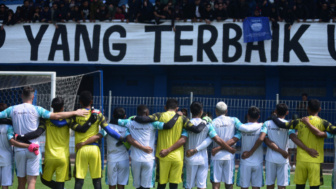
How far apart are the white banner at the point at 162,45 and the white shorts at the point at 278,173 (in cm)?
787

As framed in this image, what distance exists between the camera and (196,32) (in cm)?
1603

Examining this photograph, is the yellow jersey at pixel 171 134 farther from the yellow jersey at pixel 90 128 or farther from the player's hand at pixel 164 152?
the yellow jersey at pixel 90 128

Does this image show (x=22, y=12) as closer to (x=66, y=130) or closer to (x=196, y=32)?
(x=196, y=32)

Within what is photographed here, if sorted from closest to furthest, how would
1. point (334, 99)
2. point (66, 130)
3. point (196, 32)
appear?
point (66, 130) → point (196, 32) → point (334, 99)

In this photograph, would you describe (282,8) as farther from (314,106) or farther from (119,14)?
(314,106)

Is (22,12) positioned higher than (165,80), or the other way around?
(22,12)

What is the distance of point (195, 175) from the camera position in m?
8.31

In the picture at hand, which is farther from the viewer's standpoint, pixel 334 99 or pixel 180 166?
pixel 334 99

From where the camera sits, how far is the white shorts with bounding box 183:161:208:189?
827cm

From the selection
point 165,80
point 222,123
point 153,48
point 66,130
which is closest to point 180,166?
point 222,123

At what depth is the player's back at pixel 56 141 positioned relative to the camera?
8055 millimetres

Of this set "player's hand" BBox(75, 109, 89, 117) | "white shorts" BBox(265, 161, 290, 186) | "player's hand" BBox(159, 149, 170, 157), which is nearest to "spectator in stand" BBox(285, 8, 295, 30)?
"white shorts" BBox(265, 161, 290, 186)

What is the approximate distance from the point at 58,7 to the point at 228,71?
20.0 ft

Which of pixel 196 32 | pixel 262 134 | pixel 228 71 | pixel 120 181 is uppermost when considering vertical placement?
pixel 196 32
